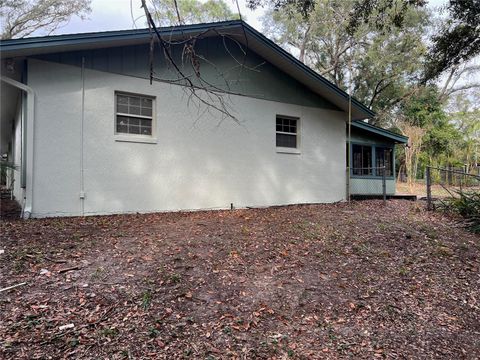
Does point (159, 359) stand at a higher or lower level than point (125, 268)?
lower

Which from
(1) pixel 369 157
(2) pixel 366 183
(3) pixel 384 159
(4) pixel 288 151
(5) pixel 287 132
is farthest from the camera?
(3) pixel 384 159

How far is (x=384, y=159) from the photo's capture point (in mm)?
14078

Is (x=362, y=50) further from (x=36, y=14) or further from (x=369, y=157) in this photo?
(x=36, y=14)

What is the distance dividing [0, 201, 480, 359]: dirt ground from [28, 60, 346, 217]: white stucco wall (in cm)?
140

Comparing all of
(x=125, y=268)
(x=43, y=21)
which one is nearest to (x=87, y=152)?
(x=125, y=268)

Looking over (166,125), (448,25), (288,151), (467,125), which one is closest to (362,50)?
(467,125)

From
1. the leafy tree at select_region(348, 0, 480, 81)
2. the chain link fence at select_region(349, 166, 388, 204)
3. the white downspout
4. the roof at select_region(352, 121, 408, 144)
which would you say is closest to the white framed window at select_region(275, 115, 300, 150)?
the leafy tree at select_region(348, 0, 480, 81)

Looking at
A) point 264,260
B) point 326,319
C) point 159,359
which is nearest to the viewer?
point 159,359

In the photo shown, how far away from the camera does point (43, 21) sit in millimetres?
20828

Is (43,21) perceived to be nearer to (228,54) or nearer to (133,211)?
(228,54)

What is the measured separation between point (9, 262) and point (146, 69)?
17.4ft

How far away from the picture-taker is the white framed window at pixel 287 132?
996 centimetres

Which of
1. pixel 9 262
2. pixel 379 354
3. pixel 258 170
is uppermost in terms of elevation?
pixel 258 170

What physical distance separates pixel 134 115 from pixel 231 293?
216 inches
